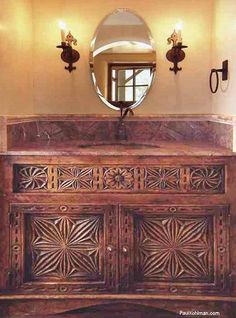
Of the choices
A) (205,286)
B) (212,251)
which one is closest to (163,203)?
(212,251)

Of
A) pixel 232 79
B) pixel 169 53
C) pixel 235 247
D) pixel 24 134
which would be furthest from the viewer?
pixel 169 53

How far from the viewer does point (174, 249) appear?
186 centimetres

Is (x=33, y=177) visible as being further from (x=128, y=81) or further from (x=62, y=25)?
(x=62, y=25)

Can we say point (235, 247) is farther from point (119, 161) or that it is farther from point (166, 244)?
point (119, 161)

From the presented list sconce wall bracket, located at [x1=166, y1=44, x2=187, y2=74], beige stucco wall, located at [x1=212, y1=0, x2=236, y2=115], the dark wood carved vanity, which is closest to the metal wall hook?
beige stucco wall, located at [x1=212, y1=0, x2=236, y2=115]

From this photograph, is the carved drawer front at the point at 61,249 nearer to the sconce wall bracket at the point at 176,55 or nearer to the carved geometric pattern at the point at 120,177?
the carved geometric pattern at the point at 120,177

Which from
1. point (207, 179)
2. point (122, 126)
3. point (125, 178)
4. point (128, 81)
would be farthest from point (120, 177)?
point (128, 81)

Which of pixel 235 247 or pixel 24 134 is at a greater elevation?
pixel 24 134

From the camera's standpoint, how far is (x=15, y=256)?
1884mm

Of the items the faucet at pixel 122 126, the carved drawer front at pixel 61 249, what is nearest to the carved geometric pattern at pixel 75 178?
the carved drawer front at pixel 61 249

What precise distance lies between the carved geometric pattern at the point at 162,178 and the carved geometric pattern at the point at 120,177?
0.08 m

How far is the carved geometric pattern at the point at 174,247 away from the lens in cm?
186

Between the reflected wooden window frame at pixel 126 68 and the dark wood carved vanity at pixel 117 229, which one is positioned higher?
the reflected wooden window frame at pixel 126 68

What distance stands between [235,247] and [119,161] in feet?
2.39
